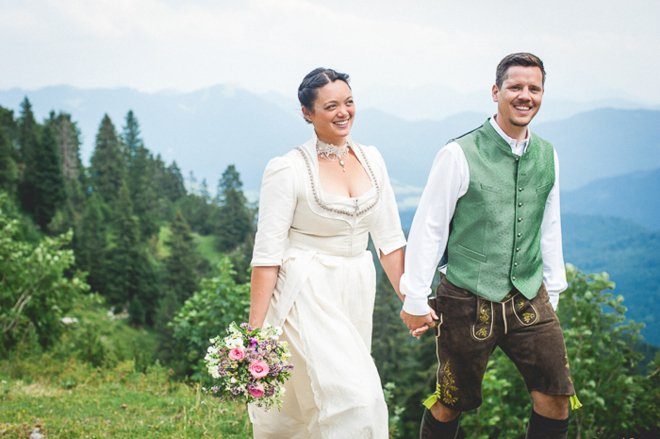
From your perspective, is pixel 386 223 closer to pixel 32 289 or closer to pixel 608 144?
pixel 32 289

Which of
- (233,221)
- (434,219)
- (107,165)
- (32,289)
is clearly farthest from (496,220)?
(233,221)

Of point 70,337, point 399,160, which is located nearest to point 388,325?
point 70,337

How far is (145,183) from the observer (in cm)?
7025

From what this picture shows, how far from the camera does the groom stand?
10.8 ft

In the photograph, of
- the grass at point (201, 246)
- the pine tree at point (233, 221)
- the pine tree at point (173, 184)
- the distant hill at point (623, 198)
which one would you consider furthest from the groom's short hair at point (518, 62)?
the distant hill at point (623, 198)

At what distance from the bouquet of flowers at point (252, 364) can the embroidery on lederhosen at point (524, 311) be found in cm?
108

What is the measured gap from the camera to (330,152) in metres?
3.65

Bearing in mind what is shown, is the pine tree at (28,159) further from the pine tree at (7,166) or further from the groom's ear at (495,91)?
the groom's ear at (495,91)

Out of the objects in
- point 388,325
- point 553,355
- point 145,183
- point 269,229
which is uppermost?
point 269,229

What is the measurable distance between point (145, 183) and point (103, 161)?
4.56 m

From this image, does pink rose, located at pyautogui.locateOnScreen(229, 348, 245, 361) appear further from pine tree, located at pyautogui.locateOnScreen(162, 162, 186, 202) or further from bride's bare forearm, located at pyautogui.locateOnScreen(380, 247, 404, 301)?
pine tree, located at pyautogui.locateOnScreen(162, 162, 186, 202)

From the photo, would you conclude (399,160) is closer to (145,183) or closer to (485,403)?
(145,183)

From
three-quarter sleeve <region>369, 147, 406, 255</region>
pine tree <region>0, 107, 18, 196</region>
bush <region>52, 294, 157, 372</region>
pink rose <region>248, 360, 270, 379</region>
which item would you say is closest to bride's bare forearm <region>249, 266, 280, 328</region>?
pink rose <region>248, 360, 270, 379</region>

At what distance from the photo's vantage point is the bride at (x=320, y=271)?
3363 millimetres
